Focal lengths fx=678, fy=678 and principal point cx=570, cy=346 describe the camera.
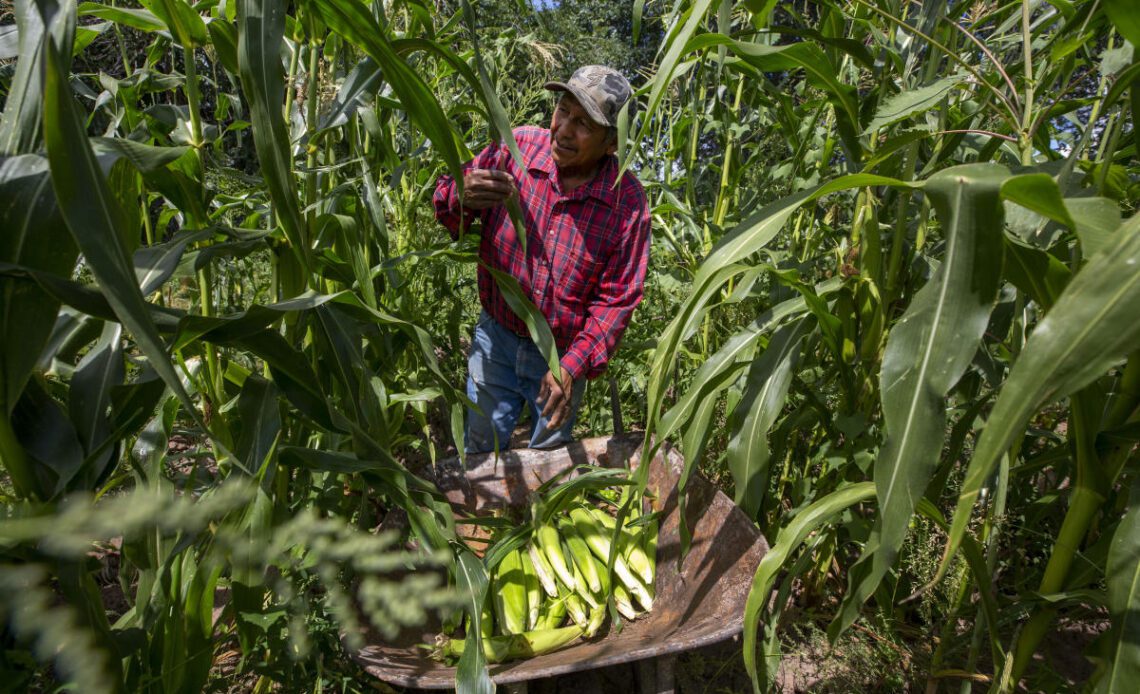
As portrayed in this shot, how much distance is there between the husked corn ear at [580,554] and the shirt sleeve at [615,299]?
491 millimetres

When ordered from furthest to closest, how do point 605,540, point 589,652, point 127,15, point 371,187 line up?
point 605,540 → point 371,187 → point 589,652 → point 127,15

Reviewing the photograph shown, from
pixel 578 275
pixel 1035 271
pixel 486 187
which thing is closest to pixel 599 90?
pixel 486 187

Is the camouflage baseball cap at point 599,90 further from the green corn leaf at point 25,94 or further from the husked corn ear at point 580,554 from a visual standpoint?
the green corn leaf at point 25,94

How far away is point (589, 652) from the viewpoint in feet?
4.50

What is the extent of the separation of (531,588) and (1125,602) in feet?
3.94

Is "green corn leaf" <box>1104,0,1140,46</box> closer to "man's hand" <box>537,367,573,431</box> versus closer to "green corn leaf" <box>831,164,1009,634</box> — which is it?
"green corn leaf" <box>831,164,1009,634</box>

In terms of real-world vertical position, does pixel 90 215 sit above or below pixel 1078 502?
above

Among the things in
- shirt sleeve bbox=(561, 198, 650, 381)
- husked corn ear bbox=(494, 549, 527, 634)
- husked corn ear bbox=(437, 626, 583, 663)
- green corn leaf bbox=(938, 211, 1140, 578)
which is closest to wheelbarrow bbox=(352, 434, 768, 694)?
husked corn ear bbox=(437, 626, 583, 663)

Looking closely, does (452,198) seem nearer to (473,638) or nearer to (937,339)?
(473,638)

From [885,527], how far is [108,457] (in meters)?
0.87

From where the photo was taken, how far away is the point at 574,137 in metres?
2.04

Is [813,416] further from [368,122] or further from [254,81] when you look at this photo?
[254,81]

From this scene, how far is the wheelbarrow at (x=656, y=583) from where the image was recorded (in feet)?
4.06

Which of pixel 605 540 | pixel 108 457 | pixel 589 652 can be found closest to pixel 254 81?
pixel 108 457
